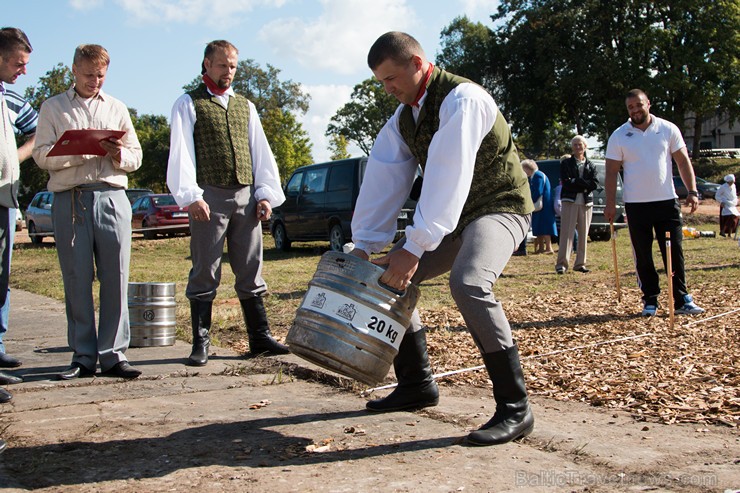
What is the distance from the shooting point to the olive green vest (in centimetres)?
389

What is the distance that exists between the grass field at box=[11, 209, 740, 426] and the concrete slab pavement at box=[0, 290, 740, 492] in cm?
40

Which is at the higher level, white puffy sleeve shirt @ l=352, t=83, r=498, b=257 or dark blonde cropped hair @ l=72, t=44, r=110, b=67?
dark blonde cropped hair @ l=72, t=44, r=110, b=67

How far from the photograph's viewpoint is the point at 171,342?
6.54m

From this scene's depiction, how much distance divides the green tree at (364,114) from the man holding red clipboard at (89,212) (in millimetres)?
78243

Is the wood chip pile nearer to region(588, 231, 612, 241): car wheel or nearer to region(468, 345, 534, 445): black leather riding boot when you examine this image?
region(468, 345, 534, 445): black leather riding boot

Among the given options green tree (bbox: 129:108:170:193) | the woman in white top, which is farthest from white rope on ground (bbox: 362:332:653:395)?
green tree (bbox: 129:108:170:193)

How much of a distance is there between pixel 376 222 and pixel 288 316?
157 inches

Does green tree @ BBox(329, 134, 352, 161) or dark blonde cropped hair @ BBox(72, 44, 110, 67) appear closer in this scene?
dark blonde cropped hair @ BBox(72, 44, 110, 67)

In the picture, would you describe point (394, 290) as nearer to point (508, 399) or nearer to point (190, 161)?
point (508, 399)

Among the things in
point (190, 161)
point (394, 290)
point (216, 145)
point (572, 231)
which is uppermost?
point (216, 145)

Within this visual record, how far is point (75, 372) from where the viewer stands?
17.0ft

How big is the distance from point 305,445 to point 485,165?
1.52 metres

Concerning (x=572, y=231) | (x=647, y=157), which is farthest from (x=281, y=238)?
(x=647, y=157)

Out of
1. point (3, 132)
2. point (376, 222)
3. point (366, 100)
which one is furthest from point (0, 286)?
point (366, 100)
